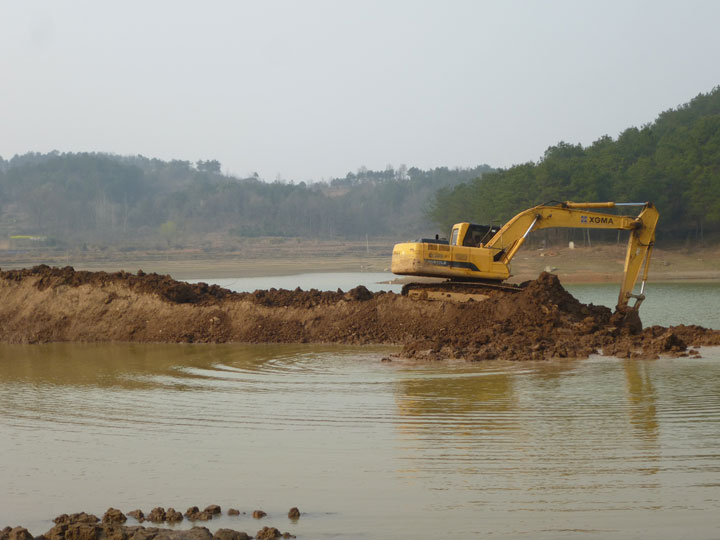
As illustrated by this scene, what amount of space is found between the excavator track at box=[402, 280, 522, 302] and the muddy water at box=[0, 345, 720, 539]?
4.40 meters

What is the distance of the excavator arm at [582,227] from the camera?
61.6 ft

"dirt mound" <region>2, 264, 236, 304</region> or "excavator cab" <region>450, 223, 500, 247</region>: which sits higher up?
"excavator cab" <region>450, 223, 500, 247</region>

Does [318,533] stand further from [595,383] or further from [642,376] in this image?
[642,376]

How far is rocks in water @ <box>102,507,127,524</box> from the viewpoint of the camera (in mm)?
6398

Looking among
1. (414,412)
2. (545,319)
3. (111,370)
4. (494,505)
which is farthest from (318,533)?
(545,319)

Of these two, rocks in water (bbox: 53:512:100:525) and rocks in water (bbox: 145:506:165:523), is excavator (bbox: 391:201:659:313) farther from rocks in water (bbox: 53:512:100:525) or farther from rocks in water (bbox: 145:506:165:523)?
rocks in water (bbox: 53:512:100:525)

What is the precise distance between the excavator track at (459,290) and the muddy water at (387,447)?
4400 mm

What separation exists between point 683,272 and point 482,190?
28250 millimetres

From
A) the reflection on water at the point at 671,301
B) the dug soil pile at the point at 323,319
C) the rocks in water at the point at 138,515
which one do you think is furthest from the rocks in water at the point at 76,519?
the reflection on water at the point at 671,301

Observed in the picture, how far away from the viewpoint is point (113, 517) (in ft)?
21.1

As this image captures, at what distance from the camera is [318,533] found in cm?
619

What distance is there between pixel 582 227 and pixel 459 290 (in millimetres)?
3100

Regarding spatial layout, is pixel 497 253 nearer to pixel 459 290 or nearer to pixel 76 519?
pixel 459 290

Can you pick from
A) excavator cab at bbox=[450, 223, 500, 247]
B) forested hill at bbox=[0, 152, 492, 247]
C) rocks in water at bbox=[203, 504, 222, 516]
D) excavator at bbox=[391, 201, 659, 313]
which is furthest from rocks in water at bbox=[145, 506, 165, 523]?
forested hill at bbox=[0, 152, 492, 247]
